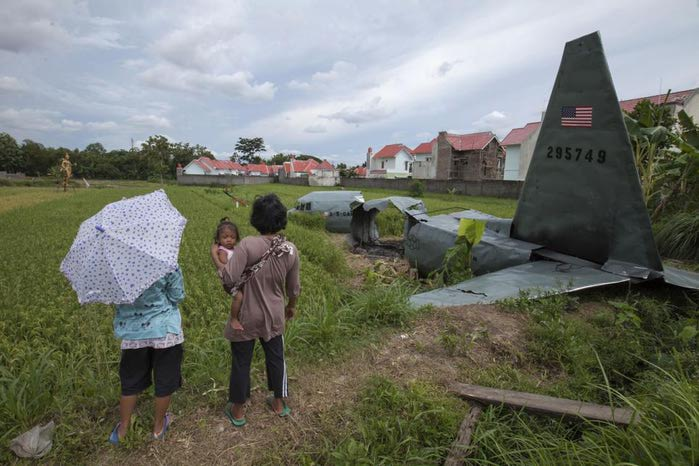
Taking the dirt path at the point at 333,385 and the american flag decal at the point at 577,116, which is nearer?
the dirt path at the point at 333,385

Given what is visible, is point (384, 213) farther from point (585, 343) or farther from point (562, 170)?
point (585, 343)

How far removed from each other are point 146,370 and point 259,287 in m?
0.87

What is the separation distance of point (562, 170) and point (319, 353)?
3880 millimetres

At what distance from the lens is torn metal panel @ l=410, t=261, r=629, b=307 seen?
4.04 meters

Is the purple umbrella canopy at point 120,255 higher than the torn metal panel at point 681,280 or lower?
higher

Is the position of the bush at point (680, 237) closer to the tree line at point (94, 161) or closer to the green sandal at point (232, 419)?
the green sandal at point (232, 419)

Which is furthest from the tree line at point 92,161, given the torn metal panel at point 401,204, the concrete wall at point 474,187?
the torn metal panel at point 401,204

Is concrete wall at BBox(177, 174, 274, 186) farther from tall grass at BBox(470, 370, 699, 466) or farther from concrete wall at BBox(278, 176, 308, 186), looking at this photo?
tall grass at BBox(470, 370, 699, 466)

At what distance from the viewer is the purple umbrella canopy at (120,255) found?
1.92m

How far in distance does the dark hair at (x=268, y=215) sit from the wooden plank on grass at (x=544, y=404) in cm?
169

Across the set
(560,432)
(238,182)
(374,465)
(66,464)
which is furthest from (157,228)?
(238,182)

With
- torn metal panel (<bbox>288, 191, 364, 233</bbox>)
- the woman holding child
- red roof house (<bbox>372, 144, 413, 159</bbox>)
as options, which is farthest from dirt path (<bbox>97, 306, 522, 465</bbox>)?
red roof house (<bbox>372, 144, 413, 159</bbox>)

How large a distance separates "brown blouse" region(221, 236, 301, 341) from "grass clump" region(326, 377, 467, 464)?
793mm

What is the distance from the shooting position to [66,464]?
2090 mm
